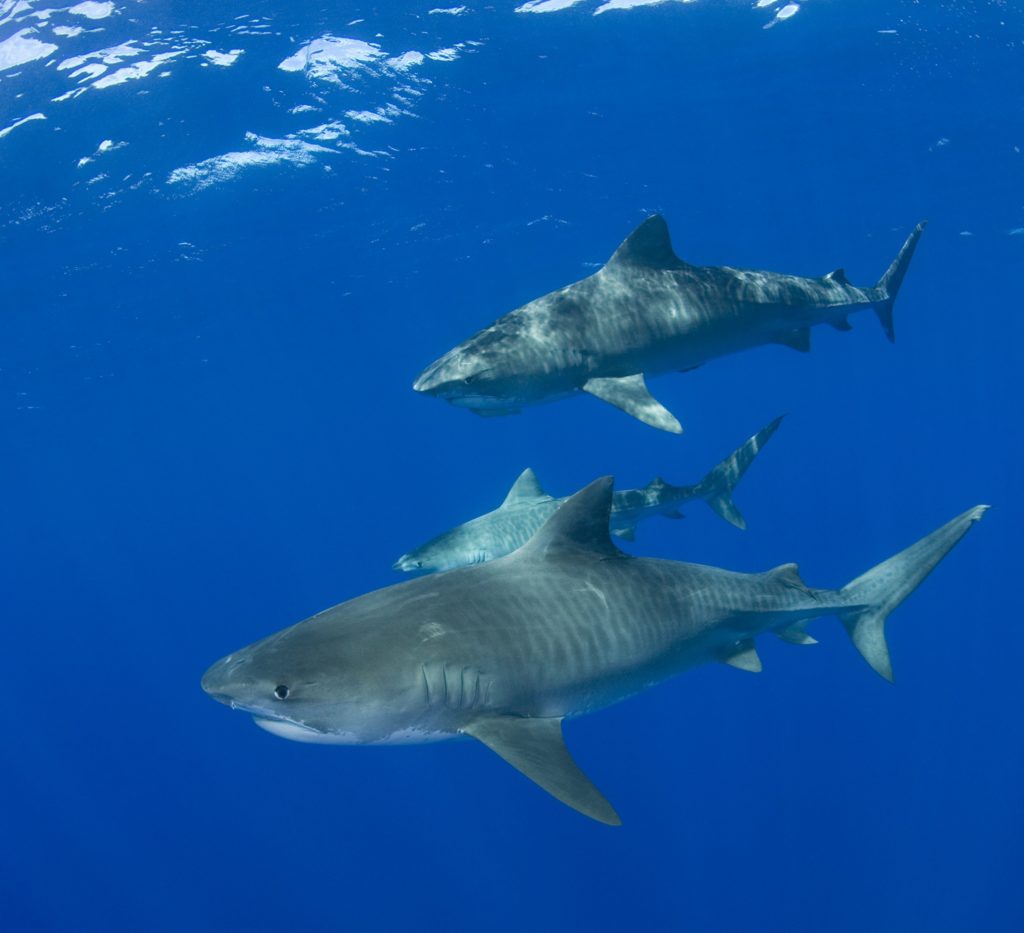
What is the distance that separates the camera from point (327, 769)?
86.0ft

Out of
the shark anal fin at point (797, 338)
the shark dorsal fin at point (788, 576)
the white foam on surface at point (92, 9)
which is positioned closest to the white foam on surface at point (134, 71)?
the white foam on surface at point (92, 9)

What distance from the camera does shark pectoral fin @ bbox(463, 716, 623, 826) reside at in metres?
4.24

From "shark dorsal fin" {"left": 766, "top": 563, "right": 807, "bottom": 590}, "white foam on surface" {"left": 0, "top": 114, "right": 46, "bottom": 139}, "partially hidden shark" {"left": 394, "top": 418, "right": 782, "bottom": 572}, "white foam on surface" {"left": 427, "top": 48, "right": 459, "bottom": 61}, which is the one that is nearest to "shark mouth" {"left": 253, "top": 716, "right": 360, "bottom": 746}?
"shark dorsal fin" {"left": 766, "top": 563, "right": 807, "bottom": 590}

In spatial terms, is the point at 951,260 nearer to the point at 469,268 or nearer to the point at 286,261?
the point at 469,268

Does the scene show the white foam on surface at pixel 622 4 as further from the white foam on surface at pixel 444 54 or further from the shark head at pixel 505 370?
the shark head at pixel 505 370

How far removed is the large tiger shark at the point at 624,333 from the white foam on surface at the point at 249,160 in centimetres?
1721

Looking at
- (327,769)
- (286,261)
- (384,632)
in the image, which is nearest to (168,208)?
(286,261)

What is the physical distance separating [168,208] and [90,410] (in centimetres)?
2526

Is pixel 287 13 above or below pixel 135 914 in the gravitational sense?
above

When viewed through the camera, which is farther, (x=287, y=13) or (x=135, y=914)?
(x=135, y=914)

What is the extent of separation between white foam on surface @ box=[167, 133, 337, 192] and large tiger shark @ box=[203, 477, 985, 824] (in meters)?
20.2

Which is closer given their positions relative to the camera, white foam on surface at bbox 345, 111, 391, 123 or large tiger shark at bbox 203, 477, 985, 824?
large tiger shark at bbox 203, 477, 985, 824

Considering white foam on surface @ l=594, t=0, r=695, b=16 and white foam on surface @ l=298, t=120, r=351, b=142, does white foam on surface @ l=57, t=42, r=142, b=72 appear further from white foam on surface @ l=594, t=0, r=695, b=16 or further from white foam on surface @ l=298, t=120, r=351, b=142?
white foam on surface @ l=594, t=0, r=695, b=16

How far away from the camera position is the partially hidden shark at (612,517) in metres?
10.4
